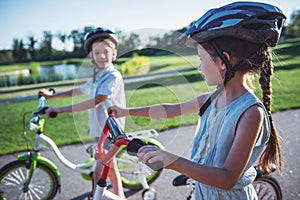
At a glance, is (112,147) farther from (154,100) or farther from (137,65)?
(154,100)

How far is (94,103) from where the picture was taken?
2744 mm

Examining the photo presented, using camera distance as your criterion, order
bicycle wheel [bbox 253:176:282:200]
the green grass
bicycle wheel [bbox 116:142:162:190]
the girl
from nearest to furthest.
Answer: the girl, the green grass, bicycle wheel [bbox 253:176:282:200], bicycle wheel [bbox 116:142:162:190]

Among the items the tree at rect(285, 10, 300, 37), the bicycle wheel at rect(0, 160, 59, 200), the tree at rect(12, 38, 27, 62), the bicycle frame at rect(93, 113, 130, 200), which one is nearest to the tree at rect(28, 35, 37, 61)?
the tree at rect(12, 38, 27, 62)

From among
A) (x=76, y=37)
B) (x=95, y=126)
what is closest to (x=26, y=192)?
(x=95, y=126)

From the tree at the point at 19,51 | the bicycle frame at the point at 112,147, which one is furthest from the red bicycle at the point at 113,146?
the tree at the point at 19,51

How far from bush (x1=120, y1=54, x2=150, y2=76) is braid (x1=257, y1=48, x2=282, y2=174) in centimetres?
63

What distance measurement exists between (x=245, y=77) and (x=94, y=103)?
4.65 feet

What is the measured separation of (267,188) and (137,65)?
1898 mm

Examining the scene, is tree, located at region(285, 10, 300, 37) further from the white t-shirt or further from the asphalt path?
the white t-shirt

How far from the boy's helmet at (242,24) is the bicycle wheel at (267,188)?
4.96 ft

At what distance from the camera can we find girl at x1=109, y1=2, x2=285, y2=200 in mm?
1457

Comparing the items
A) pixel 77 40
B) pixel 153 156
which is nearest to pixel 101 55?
pixel 77 40

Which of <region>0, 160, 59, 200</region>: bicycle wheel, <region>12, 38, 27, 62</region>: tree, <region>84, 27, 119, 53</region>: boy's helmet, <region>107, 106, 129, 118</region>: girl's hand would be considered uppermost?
<region>84, 27, 119, 53</region>: boy's helmet

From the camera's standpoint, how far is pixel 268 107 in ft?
6.40
